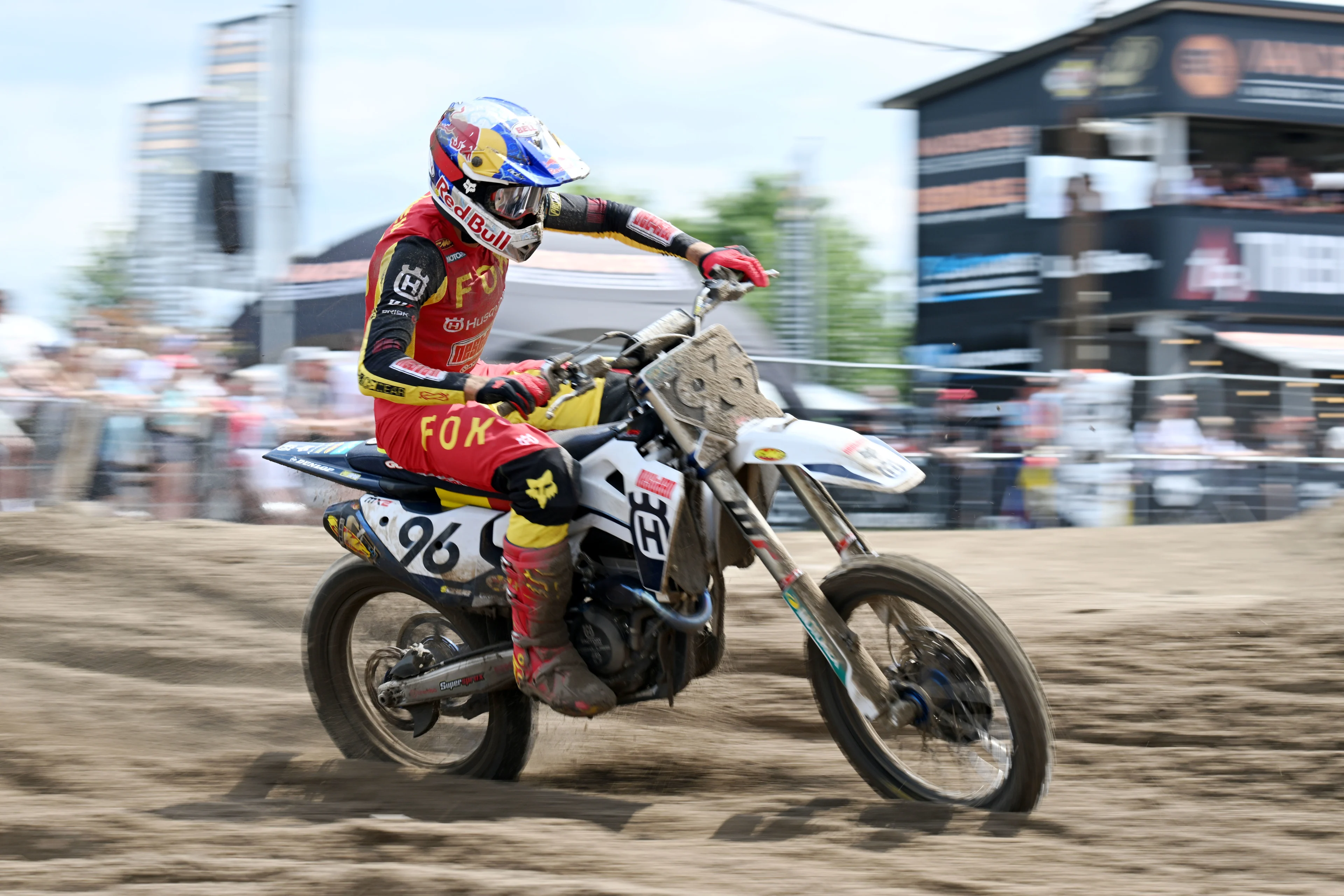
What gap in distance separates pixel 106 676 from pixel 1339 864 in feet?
15.6

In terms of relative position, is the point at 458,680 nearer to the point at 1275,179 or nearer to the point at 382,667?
the point at 382,667

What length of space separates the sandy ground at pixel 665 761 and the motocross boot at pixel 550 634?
296mm

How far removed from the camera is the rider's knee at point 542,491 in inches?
161

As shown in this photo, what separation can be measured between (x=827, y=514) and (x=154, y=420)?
21.2 feet

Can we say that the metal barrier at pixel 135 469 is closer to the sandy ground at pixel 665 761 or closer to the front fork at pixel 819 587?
the sandy ground at pixel 665 761

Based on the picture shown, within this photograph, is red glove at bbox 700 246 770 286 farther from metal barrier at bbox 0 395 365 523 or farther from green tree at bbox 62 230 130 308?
green tree at bbox 62 230 130 308

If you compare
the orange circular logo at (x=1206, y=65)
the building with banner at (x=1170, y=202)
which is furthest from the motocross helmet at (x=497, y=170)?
the orange circular logo at (x=1206, y=65)

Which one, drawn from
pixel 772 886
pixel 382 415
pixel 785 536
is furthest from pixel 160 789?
pixel 785 536

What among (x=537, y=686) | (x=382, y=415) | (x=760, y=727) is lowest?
(x=760, y=727)

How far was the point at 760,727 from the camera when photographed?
202 inches

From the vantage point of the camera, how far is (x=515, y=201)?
4316 millimetres

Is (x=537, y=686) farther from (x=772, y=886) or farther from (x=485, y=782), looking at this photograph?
(x=772, y=886)

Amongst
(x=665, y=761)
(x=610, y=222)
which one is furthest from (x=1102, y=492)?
(x=665, y=761)

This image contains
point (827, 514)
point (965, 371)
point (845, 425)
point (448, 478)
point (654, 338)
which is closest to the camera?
point (827, 514)
